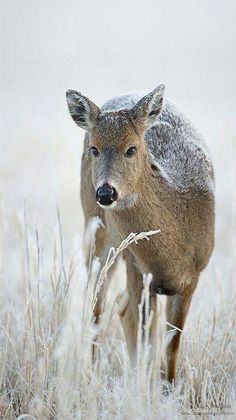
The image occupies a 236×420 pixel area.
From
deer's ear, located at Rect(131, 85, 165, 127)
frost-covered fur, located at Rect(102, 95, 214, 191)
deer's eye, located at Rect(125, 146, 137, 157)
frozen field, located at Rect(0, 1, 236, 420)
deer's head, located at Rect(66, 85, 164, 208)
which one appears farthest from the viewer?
frost-covered fur, located at Rect(102, 95, 214, 191)

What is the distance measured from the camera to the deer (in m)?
6.08

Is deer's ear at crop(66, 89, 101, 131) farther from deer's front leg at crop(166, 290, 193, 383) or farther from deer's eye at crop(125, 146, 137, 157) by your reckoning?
deer's front leg at crop(166, 290, 193, 383)

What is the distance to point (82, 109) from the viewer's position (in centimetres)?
647

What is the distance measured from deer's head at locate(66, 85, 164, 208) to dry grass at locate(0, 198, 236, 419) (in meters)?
0.31

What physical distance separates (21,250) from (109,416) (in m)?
2.00

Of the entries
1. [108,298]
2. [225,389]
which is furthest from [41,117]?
[225,389]

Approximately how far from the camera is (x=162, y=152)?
6.65 meters

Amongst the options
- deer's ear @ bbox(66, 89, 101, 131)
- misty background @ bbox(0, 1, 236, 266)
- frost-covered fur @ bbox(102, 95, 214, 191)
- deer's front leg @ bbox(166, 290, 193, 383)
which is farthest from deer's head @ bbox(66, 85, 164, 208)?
misty background @ bbox(0, 1, 236, 266)

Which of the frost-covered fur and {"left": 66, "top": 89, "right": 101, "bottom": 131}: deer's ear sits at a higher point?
{"left": 66, "top": 89, "right": 101, "bottom": 131}: deer's ear

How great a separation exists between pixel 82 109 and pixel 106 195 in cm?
101

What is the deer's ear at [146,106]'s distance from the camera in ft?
20.4

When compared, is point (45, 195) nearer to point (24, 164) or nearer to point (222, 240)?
point (24, 164)

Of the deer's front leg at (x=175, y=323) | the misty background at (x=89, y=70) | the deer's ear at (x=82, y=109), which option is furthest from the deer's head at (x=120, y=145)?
the misty background at (x=89, y=70)

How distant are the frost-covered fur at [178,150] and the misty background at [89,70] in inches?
157
